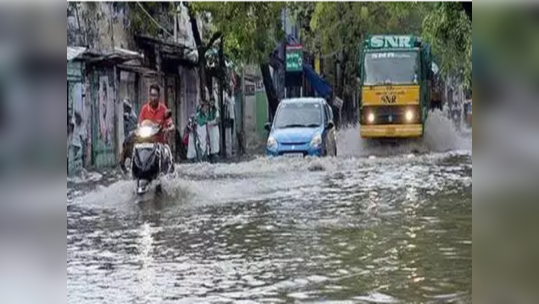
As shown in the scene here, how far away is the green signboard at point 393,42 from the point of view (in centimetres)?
605

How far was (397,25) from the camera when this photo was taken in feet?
19.4

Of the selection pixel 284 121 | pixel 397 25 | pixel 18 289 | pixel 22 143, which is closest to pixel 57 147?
pixel 22 143

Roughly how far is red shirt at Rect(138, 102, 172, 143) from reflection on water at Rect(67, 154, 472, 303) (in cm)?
48

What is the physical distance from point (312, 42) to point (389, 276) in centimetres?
173

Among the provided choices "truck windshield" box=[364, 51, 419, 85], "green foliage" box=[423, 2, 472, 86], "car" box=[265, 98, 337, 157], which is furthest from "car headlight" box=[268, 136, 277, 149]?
"green foliage" box=[423, 2, 472, 86]

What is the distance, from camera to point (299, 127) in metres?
5.92

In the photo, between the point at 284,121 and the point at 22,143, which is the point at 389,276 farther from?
the point at 22,143

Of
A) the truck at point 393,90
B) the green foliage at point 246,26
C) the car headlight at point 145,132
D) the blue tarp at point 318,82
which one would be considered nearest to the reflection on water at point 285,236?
the truck at point 393,90

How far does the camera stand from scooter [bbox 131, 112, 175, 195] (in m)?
5.52

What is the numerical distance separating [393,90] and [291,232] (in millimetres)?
1520

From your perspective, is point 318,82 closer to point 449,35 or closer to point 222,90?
point 222,90

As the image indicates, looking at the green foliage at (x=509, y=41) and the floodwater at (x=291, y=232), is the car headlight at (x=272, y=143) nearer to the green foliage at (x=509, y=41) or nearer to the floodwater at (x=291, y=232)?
the floodwater at (x=291, y=232)

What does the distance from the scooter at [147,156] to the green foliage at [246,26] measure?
684 mm

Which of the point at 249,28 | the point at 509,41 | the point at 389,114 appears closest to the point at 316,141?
the point at 389,114
